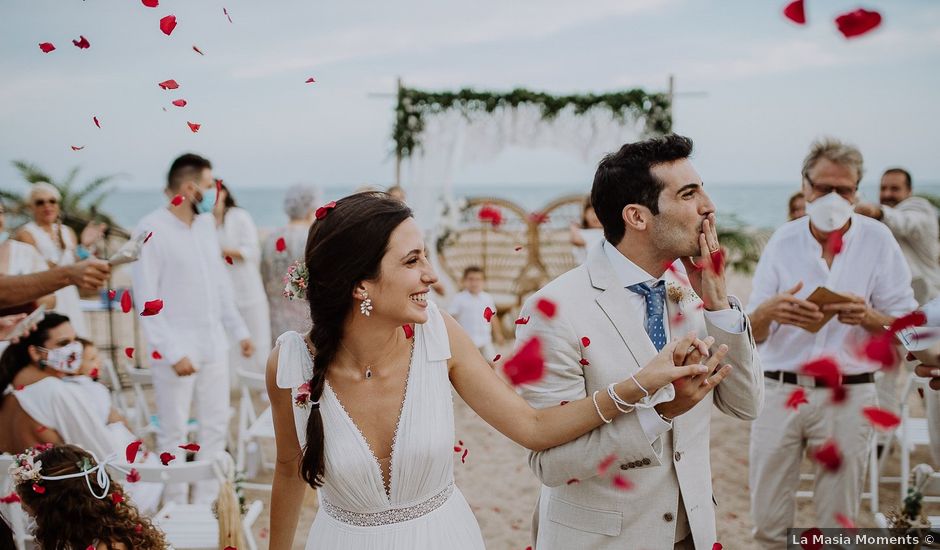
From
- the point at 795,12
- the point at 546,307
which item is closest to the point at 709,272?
the point at 546,307

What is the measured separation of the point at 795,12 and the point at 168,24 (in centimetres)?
247

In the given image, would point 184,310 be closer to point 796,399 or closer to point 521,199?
point 796,399

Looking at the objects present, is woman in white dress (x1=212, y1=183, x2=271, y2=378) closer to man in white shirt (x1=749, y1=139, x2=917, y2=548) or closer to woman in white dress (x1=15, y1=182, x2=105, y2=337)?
woman in white dress (x1=15, y1=182, x2=105, y2=337)

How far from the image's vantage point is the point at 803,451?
4043 millimetres

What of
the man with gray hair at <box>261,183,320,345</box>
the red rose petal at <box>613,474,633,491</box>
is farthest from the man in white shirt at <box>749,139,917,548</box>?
the man with gray hair at <box>261,183,320,345</box>

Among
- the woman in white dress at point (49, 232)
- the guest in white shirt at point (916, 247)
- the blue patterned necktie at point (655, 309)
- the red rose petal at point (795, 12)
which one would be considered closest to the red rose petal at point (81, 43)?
the blue patterned necktie at point (655, 309)

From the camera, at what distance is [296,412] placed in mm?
2463

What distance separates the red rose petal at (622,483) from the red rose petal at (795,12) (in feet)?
4.88

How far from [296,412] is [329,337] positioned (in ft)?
0.91

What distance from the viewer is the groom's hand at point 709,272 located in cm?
232

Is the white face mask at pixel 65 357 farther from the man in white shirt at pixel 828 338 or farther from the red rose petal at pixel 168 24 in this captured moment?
the man in white shirt at pixel 828 338

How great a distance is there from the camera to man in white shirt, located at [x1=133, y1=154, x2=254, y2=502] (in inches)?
201

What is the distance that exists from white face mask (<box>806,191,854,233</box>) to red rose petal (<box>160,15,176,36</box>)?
329 centimetres

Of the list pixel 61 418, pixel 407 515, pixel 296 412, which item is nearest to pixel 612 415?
pixel 407 515
